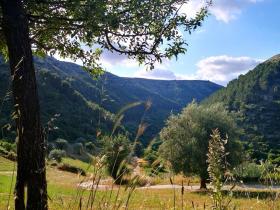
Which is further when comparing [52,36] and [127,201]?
[52,36]

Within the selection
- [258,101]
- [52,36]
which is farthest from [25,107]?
[258,101]

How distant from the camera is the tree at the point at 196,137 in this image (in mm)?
44750

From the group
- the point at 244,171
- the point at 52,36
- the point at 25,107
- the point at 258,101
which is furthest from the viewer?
the point at 258,101

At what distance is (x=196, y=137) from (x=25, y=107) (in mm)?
38960

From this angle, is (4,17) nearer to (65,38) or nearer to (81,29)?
(81,29)

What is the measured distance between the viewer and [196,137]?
45281mm

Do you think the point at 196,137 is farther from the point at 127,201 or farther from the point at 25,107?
the point at 127,201

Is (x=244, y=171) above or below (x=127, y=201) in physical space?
above

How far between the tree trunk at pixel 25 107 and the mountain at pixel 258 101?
128653 mm

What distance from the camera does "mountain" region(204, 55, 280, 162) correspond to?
147 m

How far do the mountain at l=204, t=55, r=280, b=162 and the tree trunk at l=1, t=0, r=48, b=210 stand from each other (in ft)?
422

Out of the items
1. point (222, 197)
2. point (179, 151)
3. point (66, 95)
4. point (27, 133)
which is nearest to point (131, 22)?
point (27, 133)

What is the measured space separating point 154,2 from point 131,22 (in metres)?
0.61

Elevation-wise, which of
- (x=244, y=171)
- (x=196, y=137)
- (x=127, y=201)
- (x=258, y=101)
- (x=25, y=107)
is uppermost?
(x=258, y=101)
